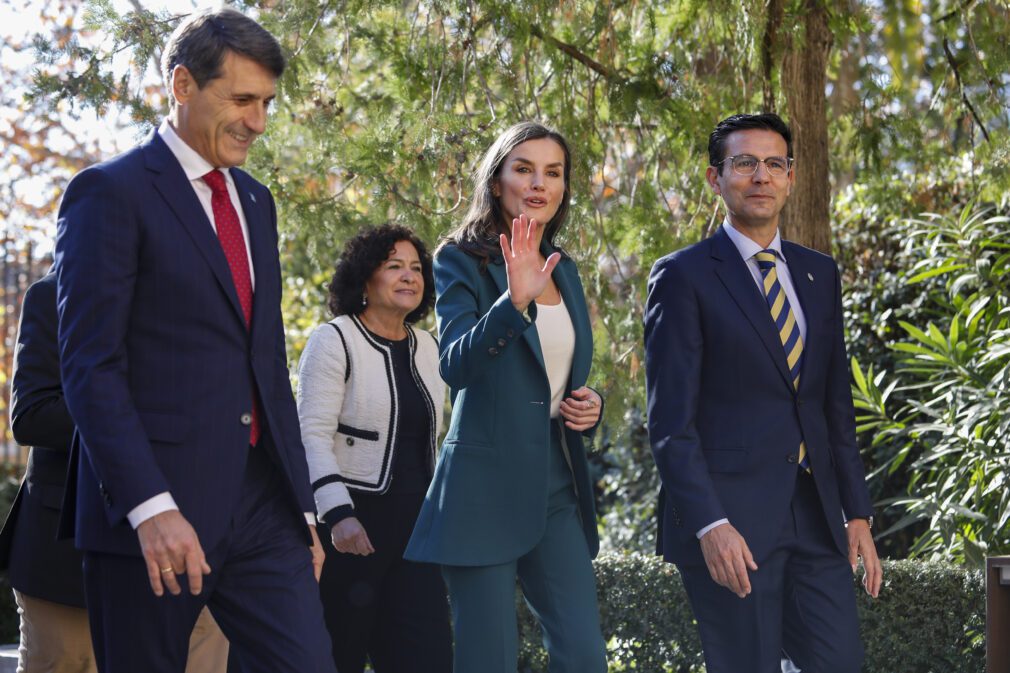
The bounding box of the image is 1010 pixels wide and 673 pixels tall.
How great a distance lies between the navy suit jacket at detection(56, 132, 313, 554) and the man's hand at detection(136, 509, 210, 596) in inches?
2.4

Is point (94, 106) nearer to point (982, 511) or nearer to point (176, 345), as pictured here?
point (176, 345)

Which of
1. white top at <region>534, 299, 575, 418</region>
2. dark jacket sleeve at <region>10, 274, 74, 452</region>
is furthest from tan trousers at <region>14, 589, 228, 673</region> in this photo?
white top at <region>534, 299, 575, 418</region>

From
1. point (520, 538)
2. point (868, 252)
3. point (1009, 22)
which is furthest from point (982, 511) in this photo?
point (520, 538)

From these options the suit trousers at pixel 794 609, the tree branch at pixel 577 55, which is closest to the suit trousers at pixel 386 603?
the suit trousers at pixel 794 609

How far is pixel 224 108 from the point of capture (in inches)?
115

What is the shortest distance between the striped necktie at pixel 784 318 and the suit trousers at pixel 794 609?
0.67 feet

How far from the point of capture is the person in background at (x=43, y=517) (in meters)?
3.84

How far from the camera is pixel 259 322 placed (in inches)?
117

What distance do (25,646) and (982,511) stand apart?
4549 millimetres

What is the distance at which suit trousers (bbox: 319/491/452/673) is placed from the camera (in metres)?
4.58

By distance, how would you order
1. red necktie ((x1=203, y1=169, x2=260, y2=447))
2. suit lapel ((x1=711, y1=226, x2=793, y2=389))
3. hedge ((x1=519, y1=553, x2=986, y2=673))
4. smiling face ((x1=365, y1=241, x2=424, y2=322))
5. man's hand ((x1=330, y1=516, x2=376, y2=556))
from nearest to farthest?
red necktie ((x1=203, y1=169, x2=260, y2=447))
suit lapel ((x1=711, y1=226, x2=793, y2=389))
man's hand ((x1=330, y1=516, x2=376, y2=556))
smiling face ((x1=365, y1=241, x2=424, y2=322))
hedge ((x1=519, y1=553, x2=986, y2=673))

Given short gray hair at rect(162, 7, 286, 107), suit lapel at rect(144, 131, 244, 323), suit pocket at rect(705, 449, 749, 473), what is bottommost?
suit pocket at rect(705, 449, 749, 473)

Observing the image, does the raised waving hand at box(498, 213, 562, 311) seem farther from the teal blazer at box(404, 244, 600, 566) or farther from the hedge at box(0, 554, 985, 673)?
the hedge at box(0, 554, 985, 673)

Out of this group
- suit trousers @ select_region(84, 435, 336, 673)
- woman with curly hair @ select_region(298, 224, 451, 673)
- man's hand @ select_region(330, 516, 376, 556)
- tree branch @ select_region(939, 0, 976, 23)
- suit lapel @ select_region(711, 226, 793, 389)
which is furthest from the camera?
tree branch @ select_region(939, 0, 976, 23)
